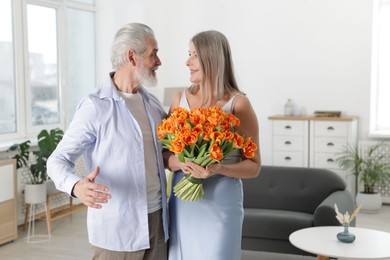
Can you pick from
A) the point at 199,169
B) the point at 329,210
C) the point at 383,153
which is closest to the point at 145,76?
the point at 199,169

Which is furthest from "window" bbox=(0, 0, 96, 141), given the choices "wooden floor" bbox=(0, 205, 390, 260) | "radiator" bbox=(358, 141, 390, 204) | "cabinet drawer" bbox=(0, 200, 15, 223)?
"radiator" bbox=(358, 141, 390, 204)

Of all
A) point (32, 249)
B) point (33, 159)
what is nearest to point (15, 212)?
point (32, 249)

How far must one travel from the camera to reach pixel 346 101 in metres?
7.61

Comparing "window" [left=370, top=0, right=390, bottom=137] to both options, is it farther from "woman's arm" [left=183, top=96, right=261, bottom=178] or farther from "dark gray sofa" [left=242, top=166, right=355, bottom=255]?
"woman's arm" [left=183, top=96, right=261, bottom=178]

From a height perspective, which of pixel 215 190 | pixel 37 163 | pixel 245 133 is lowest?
pixel 37 163

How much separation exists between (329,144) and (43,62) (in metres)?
3.88

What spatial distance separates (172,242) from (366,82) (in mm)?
5805

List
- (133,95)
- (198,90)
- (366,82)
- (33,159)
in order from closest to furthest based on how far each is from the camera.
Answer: (133,95) < (198,90) < (33,159) < (366,82)

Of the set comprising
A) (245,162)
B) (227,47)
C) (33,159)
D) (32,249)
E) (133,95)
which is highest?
(227,47)

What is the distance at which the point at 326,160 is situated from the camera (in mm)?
7285

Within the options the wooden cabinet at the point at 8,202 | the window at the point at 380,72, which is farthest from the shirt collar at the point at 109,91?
the window at the point at 380,72

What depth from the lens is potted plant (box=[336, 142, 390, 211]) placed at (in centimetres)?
682

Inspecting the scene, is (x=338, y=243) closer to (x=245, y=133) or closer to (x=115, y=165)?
(x=245, y=133)

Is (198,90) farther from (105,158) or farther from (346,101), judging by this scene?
(346,101)
